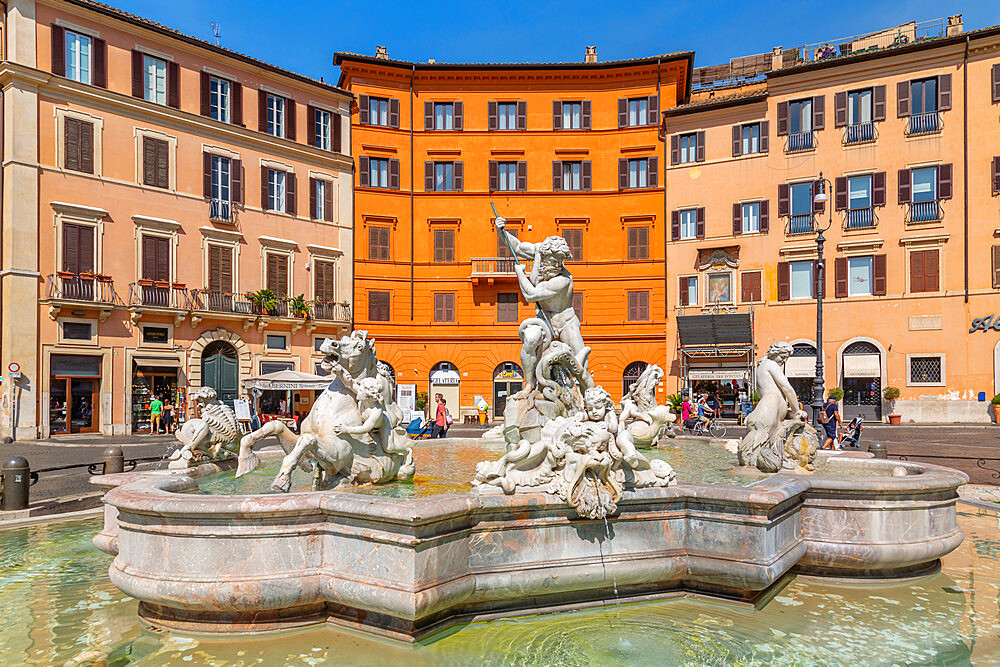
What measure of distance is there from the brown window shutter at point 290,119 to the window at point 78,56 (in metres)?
8.47

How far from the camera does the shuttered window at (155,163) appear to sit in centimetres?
2728

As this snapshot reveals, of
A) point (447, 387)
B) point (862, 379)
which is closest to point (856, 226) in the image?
point (862, 379)

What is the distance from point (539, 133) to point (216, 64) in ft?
52.1

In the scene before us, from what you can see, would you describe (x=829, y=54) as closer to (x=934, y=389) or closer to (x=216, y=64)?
(x=934, y=389)

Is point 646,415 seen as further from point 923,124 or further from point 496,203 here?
point 923,124

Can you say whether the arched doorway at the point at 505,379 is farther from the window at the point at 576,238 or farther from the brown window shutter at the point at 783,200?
the brown window shutter at the point at 783,200

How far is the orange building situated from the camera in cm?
3431

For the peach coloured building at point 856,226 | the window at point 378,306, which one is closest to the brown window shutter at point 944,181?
the peach coloured building at point 856,226

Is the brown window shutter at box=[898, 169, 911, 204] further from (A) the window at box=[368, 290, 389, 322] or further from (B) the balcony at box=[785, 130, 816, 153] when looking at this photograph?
(A) the window at box=[368, 290, 389, 322]

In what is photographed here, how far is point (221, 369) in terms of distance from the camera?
95.2 feet

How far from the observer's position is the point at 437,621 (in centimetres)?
436

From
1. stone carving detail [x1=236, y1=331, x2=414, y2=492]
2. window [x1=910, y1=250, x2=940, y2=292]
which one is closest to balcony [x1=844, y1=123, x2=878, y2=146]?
window [x1=910, y1=250, x2=940, y2=292]

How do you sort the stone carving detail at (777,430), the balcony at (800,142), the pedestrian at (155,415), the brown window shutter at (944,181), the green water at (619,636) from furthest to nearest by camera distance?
the balcony at (800,142), the brown window shutter at (944,181), the pedestrian at (155,415), the stone carving detail at (777,430), the green water at (619,636)

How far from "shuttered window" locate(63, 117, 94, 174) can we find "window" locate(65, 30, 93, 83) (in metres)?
1.79
